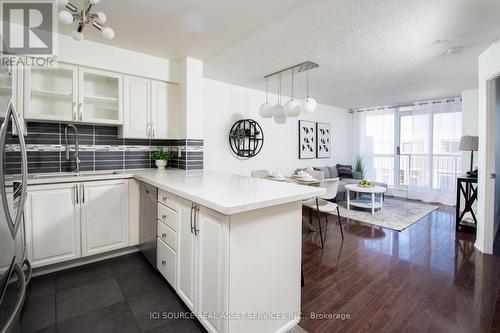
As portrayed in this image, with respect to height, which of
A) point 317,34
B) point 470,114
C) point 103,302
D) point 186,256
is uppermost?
point 317,34

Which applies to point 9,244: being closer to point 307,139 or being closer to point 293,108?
point 293,108

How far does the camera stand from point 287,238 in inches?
58.7

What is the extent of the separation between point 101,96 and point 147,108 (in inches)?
19.2

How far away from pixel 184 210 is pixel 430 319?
186 cm

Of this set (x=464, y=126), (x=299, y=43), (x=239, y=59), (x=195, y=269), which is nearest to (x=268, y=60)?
(x=239, y=59)

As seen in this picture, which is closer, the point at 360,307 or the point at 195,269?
the point at 195,269

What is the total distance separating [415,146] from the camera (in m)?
5.43


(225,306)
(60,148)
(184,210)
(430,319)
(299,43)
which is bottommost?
(430,319)

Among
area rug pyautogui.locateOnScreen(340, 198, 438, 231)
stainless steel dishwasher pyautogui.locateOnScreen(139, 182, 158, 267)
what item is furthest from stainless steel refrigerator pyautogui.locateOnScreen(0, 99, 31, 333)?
area rug pyautogui.locateOnScreen(340, 198, 438, 231)

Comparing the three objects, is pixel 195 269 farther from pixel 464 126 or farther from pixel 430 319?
pixel 464 126

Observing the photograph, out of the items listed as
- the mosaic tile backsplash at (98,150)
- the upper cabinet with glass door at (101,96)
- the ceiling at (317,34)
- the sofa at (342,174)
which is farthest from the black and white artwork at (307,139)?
the upper cabinet with glass door at (101,96)

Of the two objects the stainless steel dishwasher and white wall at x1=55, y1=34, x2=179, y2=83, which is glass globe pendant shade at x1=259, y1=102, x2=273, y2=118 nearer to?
white wall at x1=55, y1=34, x2=179, y2=83

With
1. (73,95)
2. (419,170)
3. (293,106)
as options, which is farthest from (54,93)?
(419,170)

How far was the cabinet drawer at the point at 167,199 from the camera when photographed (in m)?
1.75
